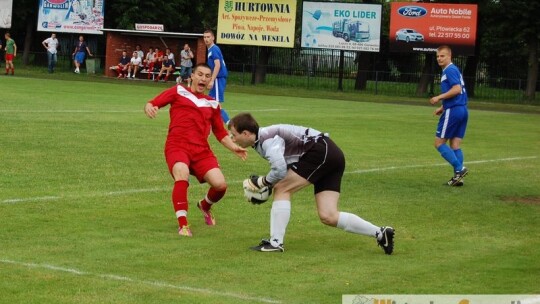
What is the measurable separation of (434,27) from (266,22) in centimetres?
795

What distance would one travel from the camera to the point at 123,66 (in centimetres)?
5397

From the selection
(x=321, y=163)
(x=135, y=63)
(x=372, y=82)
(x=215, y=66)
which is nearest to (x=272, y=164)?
(x=321, y=163)

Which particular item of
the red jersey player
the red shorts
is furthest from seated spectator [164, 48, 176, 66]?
the red shorts

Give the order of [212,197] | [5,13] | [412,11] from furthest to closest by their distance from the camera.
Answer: [5,13] → [412,11] → [212,197]

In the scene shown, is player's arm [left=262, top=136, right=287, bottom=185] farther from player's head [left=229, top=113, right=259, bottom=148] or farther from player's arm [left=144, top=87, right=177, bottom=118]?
player's arm [left=144, top=87, right=177, bottom=118]

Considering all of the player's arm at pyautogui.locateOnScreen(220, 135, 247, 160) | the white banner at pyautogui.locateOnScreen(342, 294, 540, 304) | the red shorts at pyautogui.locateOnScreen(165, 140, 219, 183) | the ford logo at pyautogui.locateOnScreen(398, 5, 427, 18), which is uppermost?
the ford logo at pyautogui.locateOnScreen(398, 5, 427, 18)

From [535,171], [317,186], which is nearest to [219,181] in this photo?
[317,186]

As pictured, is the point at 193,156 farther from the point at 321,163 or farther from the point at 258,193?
the point at 321,163

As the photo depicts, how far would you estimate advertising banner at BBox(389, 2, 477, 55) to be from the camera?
49.2 meters

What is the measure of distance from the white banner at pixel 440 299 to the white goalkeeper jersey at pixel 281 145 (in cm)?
201

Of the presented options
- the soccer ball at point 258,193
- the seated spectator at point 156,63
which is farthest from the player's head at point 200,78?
the seated spectator at point 156,63

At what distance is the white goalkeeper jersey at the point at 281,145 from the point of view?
10219mm

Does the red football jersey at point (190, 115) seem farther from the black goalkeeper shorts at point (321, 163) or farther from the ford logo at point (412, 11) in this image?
the ford logo at point (412, 11)

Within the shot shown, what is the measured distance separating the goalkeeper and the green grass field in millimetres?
210
